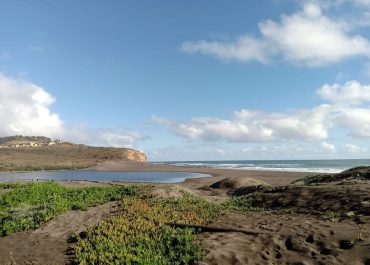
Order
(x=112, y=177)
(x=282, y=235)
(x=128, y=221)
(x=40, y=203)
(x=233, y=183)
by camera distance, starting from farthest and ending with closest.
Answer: (x=112, y=177)
(x=233, y=183)
(x=40, y=203)
(x=128, y=221)
(x=282, y=235)

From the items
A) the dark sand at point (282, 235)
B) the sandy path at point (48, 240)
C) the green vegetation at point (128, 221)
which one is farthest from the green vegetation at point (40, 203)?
the dark sand at point (282, 235)

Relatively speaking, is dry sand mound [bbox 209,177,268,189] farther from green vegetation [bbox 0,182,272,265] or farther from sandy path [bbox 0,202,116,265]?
sandy path [bbox 0,202,116,265]

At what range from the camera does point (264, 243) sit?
41.0ft

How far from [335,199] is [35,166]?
308 ft

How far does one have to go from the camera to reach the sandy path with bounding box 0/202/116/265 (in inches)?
530

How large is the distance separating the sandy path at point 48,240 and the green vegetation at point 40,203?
0.61 m

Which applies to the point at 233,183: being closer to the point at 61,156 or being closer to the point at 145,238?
the point at 145,238

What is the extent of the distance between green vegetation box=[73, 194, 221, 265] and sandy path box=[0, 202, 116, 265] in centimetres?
76

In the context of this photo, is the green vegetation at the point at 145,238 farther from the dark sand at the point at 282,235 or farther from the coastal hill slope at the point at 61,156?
the coastal hill slope at the point at 61,156

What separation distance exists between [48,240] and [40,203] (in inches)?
263

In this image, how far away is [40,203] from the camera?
69.8ft

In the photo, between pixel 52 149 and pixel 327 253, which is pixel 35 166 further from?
pixel 327 253

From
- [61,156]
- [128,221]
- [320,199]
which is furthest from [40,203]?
[61,156]

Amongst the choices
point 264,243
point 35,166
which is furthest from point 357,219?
point 35,166
